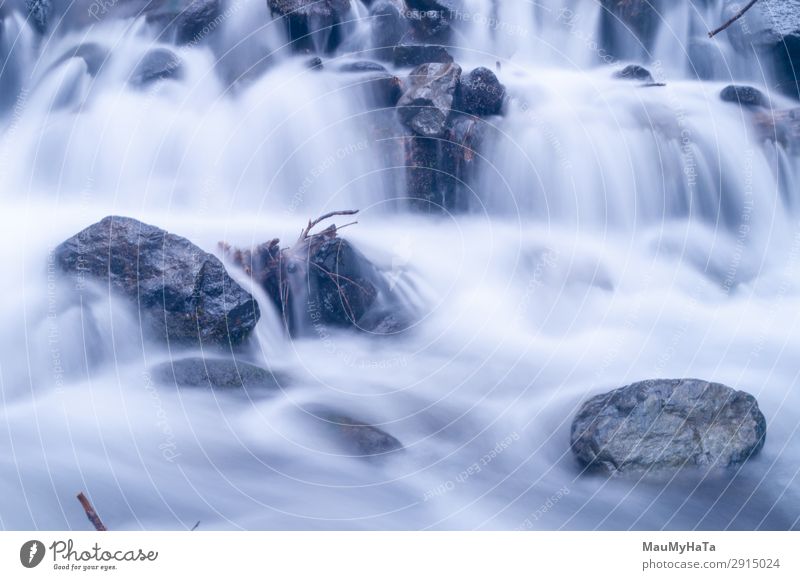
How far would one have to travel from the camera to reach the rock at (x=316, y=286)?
6.93ft

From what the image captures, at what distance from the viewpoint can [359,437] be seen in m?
1.84

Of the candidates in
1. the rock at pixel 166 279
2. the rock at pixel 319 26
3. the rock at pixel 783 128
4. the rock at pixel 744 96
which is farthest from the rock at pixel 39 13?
the rock at pixel 783 128

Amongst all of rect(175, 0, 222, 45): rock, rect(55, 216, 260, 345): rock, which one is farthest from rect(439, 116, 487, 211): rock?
rect(175, 0, 222, 45): rock

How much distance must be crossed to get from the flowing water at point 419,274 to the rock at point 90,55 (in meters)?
0.02

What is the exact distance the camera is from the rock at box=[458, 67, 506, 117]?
2.49 meters

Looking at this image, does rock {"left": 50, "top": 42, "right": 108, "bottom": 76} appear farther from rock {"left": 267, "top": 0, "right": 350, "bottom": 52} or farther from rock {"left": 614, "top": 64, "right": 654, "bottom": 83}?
rock {"left": 614, "top": 64, "right": 654, "bottom": 83}

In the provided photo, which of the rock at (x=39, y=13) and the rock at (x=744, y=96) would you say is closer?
the rock at (x=39, y=13)

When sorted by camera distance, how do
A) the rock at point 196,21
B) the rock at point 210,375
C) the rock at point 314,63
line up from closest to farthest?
the rock at point 210,375 < the rock at point 196,21 < the rock at point 314,63

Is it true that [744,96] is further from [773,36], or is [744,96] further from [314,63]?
[314,63]

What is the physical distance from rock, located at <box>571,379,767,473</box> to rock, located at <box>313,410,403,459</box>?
45cm

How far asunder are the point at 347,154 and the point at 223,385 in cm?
91

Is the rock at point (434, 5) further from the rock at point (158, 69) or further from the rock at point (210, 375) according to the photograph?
the rock at point (210, 375)

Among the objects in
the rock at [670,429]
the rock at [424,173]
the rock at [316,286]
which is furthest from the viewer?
the rock at [424,173]

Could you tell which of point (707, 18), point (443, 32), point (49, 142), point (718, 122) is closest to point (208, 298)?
point (49, 142)
